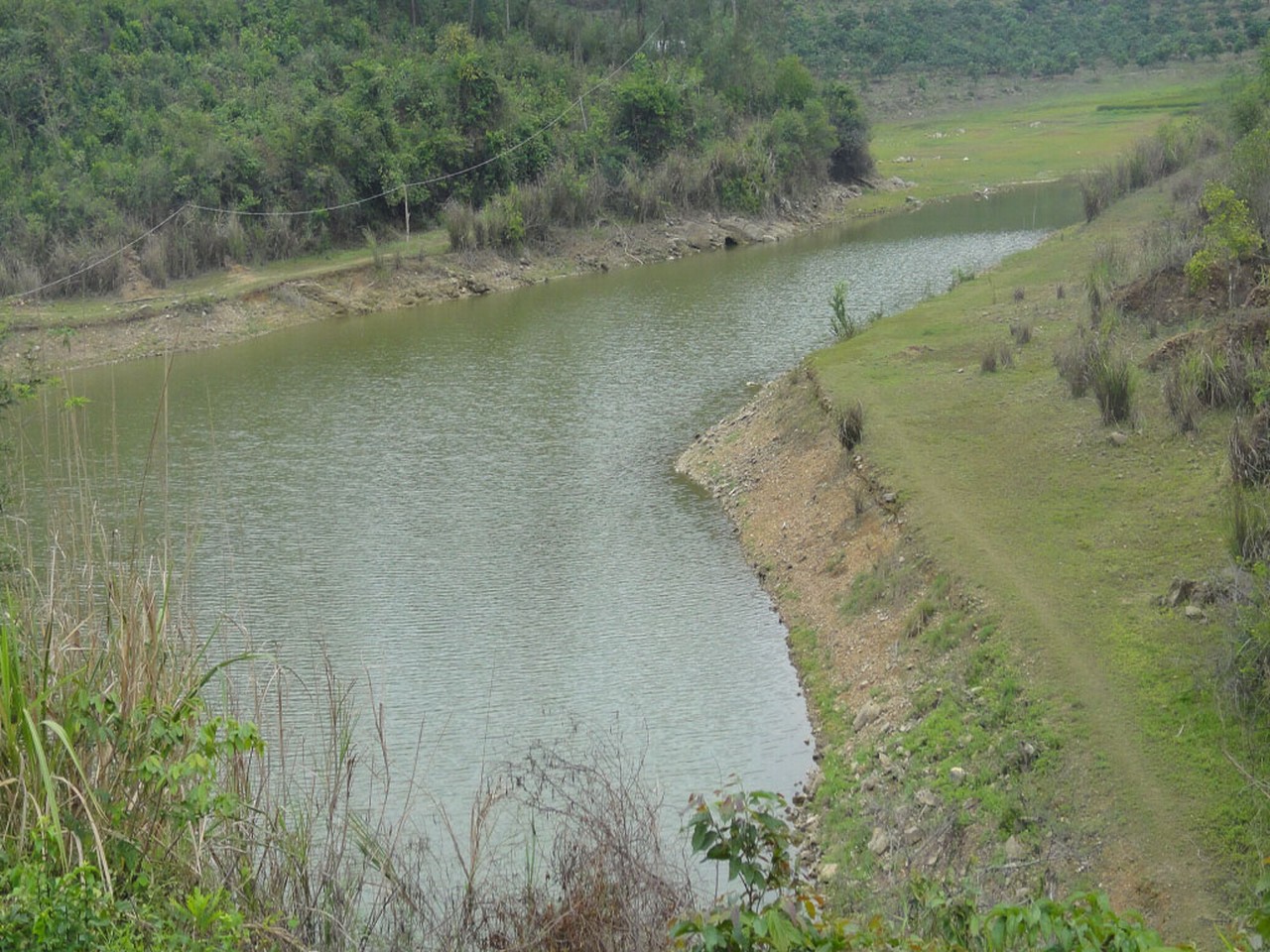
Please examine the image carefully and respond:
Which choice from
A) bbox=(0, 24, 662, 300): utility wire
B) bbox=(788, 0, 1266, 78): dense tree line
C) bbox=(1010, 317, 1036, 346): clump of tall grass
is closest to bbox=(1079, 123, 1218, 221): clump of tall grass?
bbox=(1010, 317, 1036, 346): clump of tall grass

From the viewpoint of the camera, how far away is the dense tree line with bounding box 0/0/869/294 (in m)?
44.4

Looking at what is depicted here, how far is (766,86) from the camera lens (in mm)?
63094

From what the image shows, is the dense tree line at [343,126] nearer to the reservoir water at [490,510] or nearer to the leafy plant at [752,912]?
the reservoir water at [490,510]

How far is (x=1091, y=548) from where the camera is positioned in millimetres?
14344

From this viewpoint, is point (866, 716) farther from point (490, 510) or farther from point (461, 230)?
point (461, 230)

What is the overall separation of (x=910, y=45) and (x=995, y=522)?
3178 inches

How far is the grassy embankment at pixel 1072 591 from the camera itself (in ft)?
30.6

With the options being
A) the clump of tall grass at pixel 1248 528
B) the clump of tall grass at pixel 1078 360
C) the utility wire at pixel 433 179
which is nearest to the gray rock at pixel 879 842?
the clump of tall grass at pixel 1248 528

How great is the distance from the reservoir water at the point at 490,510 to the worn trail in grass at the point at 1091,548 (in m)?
2.66

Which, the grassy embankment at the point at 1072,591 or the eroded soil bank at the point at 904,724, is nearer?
the grassy embankment at the point at 1072,591

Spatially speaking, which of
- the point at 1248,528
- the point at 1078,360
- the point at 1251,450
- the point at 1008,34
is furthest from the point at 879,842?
the point at 1008,34

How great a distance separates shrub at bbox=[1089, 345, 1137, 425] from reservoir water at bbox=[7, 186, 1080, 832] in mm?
5132

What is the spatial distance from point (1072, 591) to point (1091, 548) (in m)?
1.13

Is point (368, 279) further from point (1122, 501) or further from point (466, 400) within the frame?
point (1122, 501)
